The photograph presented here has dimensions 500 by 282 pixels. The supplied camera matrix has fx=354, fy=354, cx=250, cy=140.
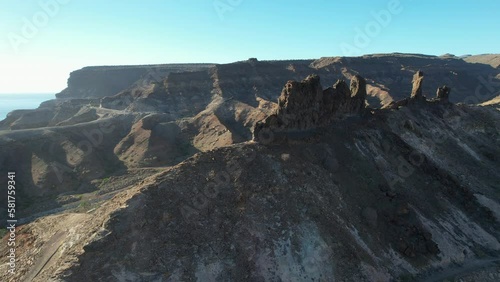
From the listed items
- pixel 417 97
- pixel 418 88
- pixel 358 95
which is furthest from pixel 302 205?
pixel 418 88

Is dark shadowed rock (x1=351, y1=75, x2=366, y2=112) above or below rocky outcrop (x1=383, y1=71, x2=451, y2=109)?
above

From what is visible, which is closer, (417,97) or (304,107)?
(304,107)

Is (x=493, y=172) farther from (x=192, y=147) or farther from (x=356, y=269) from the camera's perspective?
(x=192, y=147)

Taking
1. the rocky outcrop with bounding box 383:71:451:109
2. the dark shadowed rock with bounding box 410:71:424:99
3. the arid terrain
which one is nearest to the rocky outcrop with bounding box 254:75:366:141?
the arid terrain

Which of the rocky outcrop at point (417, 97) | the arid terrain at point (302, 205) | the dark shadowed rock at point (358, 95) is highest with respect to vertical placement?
the dark shadowed rock at point (358, 95)

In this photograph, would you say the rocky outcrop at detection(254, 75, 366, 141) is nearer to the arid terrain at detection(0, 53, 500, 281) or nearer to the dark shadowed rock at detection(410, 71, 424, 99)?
the arid terrain at detection(0, 53, 500, 281)

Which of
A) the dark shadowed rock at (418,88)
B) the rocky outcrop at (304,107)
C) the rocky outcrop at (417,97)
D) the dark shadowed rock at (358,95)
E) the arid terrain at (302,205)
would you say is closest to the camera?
the arid terrain at (302,205)

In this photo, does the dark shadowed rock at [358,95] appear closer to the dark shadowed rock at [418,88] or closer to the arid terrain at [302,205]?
the arid terrain at [302,205]

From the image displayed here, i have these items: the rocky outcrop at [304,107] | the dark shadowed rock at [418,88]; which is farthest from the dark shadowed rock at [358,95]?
the dark shadowed rock at [418,88]

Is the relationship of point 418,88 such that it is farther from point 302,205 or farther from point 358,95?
point 302,205
